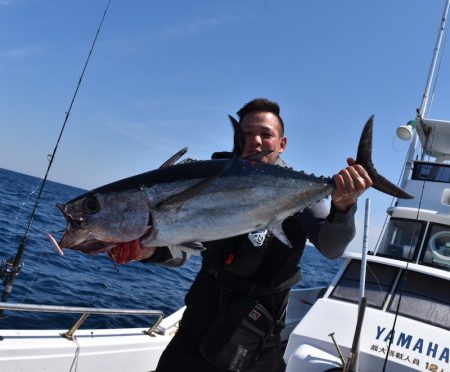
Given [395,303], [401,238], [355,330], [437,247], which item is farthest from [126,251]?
[401,238]

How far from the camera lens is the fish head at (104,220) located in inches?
80.5

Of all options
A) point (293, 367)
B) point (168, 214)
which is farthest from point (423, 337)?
point (168, 214)

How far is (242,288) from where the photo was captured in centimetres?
281

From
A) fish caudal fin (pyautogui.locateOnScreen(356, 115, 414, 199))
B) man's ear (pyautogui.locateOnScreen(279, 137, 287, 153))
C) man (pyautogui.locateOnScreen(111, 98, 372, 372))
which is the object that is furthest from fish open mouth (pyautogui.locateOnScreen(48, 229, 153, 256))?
man's ear (pyautogui.locateOnScreen(279, 137, 287, 153))

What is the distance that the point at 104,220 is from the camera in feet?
6.79

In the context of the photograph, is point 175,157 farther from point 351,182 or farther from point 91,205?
point 351,182

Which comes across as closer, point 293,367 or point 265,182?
point 265,182

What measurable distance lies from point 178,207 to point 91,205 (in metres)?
0.46

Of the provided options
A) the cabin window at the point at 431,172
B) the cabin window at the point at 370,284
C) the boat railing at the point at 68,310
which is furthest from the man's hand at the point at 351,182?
the cabin window at the point at 431,172

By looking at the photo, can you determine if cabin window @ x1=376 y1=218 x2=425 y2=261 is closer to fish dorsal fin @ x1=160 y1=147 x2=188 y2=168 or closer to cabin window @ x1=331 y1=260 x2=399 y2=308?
cabin window @ x1=331 y1=260 x2=399 y2=308

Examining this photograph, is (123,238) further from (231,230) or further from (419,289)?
(419,289)

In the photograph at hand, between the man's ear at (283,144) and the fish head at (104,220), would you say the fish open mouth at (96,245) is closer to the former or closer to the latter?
the fish head at (104,220)

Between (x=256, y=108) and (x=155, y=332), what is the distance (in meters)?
3.85

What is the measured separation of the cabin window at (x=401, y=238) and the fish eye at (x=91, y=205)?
7.55 m
